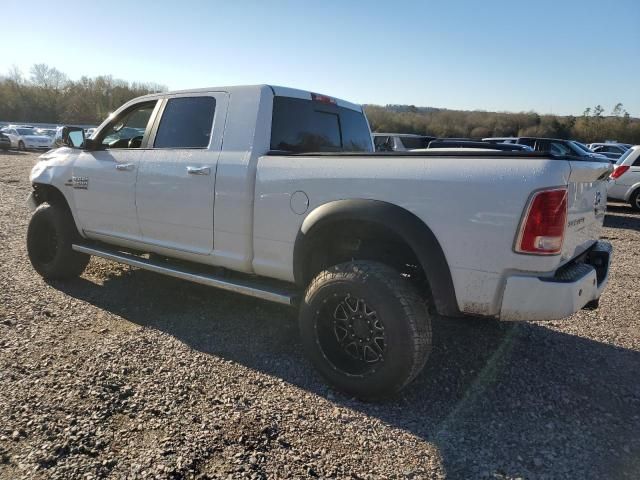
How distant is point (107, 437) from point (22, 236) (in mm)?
5908

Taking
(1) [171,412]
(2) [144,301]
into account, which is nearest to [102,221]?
(2) [144,301]

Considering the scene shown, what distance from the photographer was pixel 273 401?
2.96 meters

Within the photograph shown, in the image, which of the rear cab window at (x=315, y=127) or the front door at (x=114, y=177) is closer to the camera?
the rear cab window at (x=315, y=127)

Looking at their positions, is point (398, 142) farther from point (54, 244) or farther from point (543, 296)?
point (543, 296)

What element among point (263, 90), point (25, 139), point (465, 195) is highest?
point (263, 90)

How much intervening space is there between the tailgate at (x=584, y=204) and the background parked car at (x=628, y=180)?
10.1 metres

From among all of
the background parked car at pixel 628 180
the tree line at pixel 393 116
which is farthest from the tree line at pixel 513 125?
the background parked car at pixel 628 180

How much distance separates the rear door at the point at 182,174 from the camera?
3.73 meters

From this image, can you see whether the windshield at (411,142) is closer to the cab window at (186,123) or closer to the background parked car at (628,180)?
the background parked car at (628,180)

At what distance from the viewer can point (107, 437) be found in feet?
8.34

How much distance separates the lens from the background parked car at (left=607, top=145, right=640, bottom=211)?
38.8 feet

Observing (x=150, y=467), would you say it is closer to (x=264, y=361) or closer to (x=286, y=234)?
(x=264, y=361)

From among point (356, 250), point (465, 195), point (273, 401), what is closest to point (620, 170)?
point (356, 250)

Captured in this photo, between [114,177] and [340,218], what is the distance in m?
2.49
